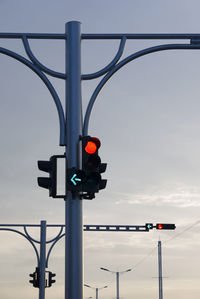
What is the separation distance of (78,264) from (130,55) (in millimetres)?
3822

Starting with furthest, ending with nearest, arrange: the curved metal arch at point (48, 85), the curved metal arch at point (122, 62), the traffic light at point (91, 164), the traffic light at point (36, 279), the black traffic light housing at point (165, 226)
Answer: the traffic light at point (36, 279) < the black traffic light housing at point (165, 226) < the curved metal arch at point (122, 62) < the curved metal arch at point (48, 85) < the traffic light at point (91, 164)

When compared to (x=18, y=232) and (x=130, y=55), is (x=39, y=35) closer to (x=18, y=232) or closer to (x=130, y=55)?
(x=130, y=55)

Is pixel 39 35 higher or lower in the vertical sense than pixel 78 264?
higher

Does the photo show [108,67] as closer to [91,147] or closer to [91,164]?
[91,147]

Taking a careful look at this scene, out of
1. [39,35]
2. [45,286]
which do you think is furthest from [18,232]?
[39,35]

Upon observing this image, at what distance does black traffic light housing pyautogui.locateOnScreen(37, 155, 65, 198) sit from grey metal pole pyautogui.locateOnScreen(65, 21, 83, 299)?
0.21m

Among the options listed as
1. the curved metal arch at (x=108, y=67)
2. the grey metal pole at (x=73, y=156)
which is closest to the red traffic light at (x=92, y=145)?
the grey metal pole at (x=73, y=156)

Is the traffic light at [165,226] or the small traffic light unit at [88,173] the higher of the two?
the traffic light at [165,226]

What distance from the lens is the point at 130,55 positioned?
11.5 meters

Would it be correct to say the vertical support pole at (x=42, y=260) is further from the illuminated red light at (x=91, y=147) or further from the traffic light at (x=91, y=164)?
the illuminated red light at (x=91, y=147)

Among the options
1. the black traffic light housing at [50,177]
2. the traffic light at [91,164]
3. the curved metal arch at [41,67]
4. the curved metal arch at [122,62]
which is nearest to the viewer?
the traffic light at [91,164]

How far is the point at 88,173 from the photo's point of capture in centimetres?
1042

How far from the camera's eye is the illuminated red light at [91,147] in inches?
410

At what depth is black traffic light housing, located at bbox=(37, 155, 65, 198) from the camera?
34.7 feet
